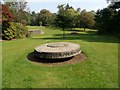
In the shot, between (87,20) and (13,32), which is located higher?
(87,20)

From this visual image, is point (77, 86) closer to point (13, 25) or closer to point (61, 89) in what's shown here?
point (61, 89)

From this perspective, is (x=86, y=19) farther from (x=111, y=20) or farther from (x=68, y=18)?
(x=68, y=18)

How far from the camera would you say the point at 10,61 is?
11.2 m

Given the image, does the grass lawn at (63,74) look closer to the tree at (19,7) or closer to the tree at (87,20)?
the tree at (19,7)

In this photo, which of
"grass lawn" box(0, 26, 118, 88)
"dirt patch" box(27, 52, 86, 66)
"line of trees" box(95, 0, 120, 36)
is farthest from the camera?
"line of trees" box(95, 0, 120, 36)

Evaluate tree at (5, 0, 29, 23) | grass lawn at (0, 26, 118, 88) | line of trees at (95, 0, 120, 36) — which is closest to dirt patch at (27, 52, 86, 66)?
grass lawn at (0, 26, 118, 88)

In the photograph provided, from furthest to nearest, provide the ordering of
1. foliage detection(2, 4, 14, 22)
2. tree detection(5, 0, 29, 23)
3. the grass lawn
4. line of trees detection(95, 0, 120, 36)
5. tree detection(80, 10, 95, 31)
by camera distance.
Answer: tree detection(80, 10, 95, 31) < tree detection(5, 0, 29, 23) < line of trees detection(95, 0, 120, 36) < foliage detection(2, 4, 14, 22) < the grass lawn

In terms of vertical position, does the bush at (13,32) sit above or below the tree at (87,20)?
below

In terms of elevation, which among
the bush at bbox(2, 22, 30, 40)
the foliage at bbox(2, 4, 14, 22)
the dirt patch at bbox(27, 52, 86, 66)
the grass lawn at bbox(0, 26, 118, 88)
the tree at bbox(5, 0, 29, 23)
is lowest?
the grass lawn at bbox(0, 26, 118, 88)

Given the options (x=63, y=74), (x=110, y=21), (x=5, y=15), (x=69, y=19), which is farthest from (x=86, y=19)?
(x=63, y=74)

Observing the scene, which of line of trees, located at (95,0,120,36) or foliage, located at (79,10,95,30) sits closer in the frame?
line of trees, located at (95,0,120,36)

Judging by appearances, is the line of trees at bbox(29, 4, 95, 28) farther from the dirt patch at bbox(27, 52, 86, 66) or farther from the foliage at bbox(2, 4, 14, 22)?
the dirt patch at bbox(27, 52, 86, 66)

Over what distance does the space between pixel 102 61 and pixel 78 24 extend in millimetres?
43231

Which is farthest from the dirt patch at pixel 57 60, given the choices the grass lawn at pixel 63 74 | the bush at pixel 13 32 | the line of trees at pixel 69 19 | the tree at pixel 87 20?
the tree at pixel 87 20
